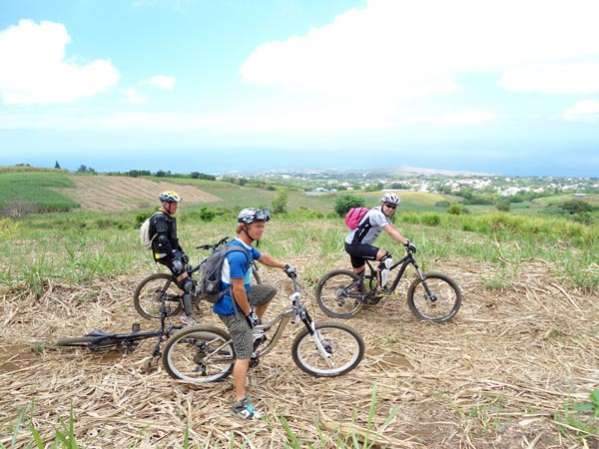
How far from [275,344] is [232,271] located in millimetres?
1095

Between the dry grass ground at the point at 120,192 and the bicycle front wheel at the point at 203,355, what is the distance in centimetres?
4505

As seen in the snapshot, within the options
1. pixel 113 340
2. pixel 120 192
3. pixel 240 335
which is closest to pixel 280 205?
pixel 120 192

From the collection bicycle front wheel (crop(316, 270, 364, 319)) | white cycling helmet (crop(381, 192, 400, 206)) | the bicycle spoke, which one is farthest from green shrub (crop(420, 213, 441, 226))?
Result: white cycling helmet (crop(381, 192, 400, 206))

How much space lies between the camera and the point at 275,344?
4.37 metres

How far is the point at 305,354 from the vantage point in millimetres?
4703

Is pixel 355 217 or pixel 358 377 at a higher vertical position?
pixel 355 217

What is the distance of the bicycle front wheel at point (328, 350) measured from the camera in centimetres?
437

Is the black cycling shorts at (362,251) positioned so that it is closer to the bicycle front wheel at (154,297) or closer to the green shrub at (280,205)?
the bicycle front wheel at (154,297)

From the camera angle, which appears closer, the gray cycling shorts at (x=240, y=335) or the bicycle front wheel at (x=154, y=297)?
the gray cycling shorts at (x=240, y=335)

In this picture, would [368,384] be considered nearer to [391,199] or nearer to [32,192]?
[391,199]

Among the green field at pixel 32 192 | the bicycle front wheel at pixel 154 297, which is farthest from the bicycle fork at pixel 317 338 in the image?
the green field at pixel 32 192

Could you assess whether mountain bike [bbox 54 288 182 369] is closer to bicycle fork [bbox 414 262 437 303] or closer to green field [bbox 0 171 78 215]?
bicycle fork [bbox 414 262 437 303]

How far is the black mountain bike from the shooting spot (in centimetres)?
604

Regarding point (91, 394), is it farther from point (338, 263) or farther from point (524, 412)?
point (338, 263)
